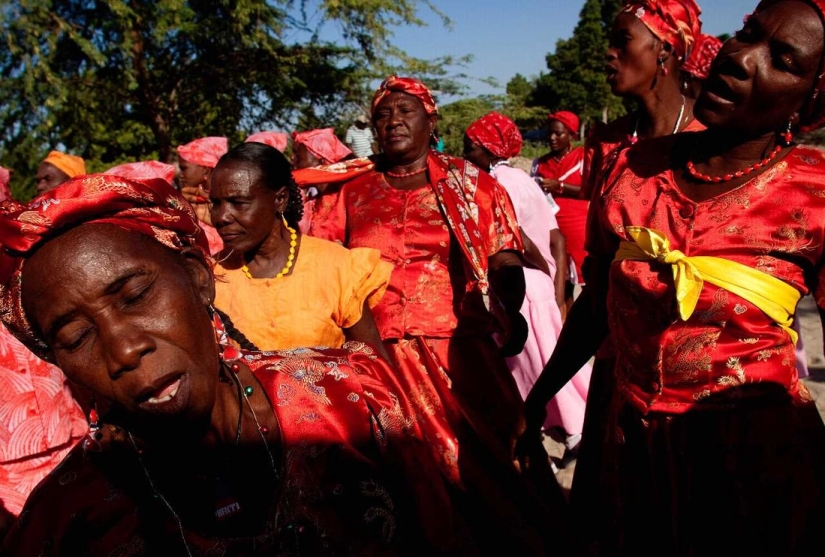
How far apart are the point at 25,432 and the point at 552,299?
132 inches

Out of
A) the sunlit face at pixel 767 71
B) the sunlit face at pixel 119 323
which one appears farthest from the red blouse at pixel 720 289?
the sunlit face at pixel 119 323

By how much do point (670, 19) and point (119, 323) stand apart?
2.76 metres

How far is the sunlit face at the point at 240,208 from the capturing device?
2721mm

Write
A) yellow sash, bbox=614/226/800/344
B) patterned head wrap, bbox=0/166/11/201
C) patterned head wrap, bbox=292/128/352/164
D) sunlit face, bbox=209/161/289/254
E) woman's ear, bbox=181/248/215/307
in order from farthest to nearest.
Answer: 1. patterned head wrap, bbox=292/128/352/164
2. patterned head wrap, bbox=0/166/11/201
3. sunlit face, bbox=209/161/289/254
4. yellow sash, bbox=614/226/800/344
5. woman's ear, bbox=181/248/215/307

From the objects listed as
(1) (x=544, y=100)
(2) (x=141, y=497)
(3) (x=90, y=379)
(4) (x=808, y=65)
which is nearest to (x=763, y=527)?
(4) (x=808, y=65)

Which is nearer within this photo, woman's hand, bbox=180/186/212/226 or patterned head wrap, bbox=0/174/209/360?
patterned head wrap, bbox=0/174/209/360

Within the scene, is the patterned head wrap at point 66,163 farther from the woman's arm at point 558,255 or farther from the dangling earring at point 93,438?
the dangling earring at point 93,438

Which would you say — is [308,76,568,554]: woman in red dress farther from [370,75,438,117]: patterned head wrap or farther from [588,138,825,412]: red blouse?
[588,138,825,412]: red blouse

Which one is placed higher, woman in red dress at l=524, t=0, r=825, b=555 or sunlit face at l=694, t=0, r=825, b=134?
sunlit face at l=694, t=0, r=825, b=134

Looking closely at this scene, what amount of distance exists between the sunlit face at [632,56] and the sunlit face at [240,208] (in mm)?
1738

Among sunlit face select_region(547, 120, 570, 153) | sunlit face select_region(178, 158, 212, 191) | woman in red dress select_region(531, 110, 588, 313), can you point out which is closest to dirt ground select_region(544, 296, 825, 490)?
woman in red dress select_region(531, 110, 588, 313)

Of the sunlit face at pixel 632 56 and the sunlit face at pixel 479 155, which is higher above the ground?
the sunlit face at pixel 632 56

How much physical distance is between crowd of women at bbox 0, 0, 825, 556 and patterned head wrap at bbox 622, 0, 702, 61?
1.24 meters

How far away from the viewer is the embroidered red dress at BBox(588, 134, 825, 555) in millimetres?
1598
